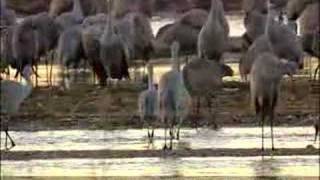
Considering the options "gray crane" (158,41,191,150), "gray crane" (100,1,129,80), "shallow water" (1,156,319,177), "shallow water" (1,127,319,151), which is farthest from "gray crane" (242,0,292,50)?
"shallow water" (1,156,319,177)

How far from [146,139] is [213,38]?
2561mm

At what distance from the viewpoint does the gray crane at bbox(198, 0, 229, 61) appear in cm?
1256

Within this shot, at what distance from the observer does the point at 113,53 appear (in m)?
13.1

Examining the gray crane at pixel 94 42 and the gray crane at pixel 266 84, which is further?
the gray crane at pixel 94 42

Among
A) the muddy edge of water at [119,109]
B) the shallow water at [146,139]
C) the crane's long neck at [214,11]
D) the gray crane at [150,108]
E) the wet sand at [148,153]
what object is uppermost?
the crane's long neck at [214,11]

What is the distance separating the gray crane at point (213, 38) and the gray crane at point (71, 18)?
2052 mm

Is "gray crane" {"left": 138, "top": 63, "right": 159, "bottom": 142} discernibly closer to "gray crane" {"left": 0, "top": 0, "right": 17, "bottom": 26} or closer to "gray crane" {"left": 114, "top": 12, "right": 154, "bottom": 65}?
"gray crane" {"left": 114, "top": 12, "right": 154, "bottom": 65}

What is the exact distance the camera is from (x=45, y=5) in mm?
21188

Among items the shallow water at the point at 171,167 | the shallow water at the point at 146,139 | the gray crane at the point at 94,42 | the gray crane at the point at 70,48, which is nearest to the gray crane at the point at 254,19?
the gray crane at the point at 94,42

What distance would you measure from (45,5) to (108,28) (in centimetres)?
833

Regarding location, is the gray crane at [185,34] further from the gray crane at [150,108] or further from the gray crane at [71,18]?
the gray crane at [150,108]

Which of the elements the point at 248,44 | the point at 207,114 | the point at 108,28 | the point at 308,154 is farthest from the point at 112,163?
the point at 248,44

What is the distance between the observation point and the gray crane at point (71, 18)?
1400cm

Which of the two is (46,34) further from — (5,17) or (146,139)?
(146,139)
